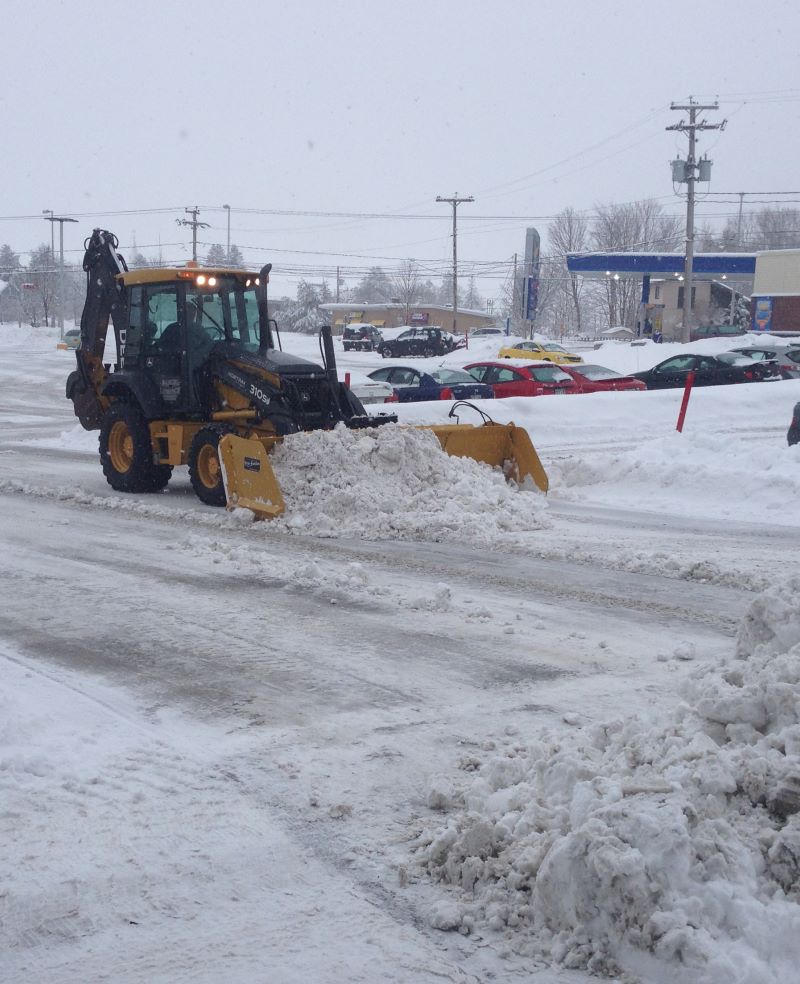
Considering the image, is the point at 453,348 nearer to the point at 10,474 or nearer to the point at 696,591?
the point at 10,474

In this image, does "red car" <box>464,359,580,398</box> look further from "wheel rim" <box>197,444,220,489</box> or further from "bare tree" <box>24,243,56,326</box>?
"bare tree" <box>24,243,56,326</box>

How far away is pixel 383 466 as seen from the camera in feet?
39.0

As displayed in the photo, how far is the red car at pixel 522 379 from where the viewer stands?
25266mm

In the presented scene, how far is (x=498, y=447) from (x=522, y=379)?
12201 mm

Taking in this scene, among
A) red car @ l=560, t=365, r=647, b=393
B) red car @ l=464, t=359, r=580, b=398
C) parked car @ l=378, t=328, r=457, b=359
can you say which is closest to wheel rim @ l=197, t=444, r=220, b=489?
red car @ l=464, t=359, r=580, b=398

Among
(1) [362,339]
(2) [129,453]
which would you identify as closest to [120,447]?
(2) [129,453]

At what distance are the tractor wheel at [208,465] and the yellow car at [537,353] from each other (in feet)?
109

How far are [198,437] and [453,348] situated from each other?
5009 cm

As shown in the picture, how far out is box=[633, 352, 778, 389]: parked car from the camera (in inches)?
1153

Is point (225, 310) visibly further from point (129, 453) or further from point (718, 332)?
point (718, 332)

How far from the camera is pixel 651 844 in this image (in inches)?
142

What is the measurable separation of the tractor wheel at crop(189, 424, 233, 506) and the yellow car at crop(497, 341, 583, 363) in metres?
33.1

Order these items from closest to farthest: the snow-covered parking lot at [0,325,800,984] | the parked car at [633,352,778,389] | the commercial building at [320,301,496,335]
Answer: the snow-covered parking lot at [0,325,800,984]
the parked car at [633,352,778,389]
the commercial building at [320,301,496,335]

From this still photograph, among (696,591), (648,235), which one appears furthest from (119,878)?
(648,235)
